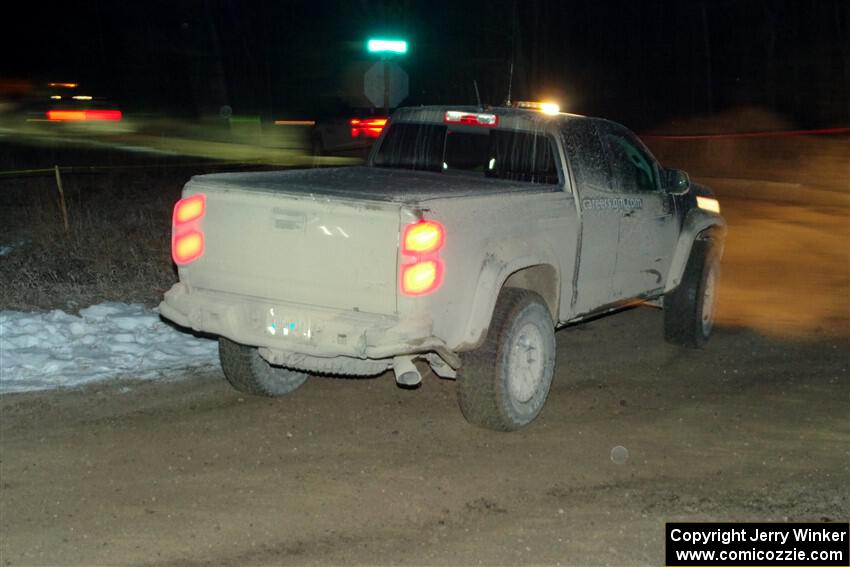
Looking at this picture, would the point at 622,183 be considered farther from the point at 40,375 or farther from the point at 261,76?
the point at 261,76

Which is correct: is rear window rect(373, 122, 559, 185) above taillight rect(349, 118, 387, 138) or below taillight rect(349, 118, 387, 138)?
above

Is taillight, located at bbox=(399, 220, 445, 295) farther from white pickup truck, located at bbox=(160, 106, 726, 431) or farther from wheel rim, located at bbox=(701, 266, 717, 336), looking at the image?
wheel rim, located at bbox=(701, 266, 717, 336)

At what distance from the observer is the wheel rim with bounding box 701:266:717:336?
8745mm

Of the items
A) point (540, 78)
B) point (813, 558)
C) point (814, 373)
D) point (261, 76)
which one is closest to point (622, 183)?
point (814, 373)

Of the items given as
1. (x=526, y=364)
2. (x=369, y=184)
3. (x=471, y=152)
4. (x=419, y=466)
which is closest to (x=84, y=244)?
(x=471, y=152)

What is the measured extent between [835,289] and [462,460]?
23.1 ft

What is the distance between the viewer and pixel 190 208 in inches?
243

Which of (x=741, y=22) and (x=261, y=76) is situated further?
(x=261, y=76)

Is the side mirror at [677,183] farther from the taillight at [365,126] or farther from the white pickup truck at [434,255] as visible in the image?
the taillight at [365,126]

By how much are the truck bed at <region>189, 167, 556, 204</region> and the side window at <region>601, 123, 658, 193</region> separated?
0.86m

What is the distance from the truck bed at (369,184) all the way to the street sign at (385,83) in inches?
431

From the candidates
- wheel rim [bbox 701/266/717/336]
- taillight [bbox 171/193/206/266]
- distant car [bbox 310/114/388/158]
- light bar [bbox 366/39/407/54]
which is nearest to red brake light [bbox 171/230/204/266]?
taillight [bbox 171/193/206/266]

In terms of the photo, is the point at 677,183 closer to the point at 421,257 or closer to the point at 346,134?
the point at 421,257

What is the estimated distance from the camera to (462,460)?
6027 mm
